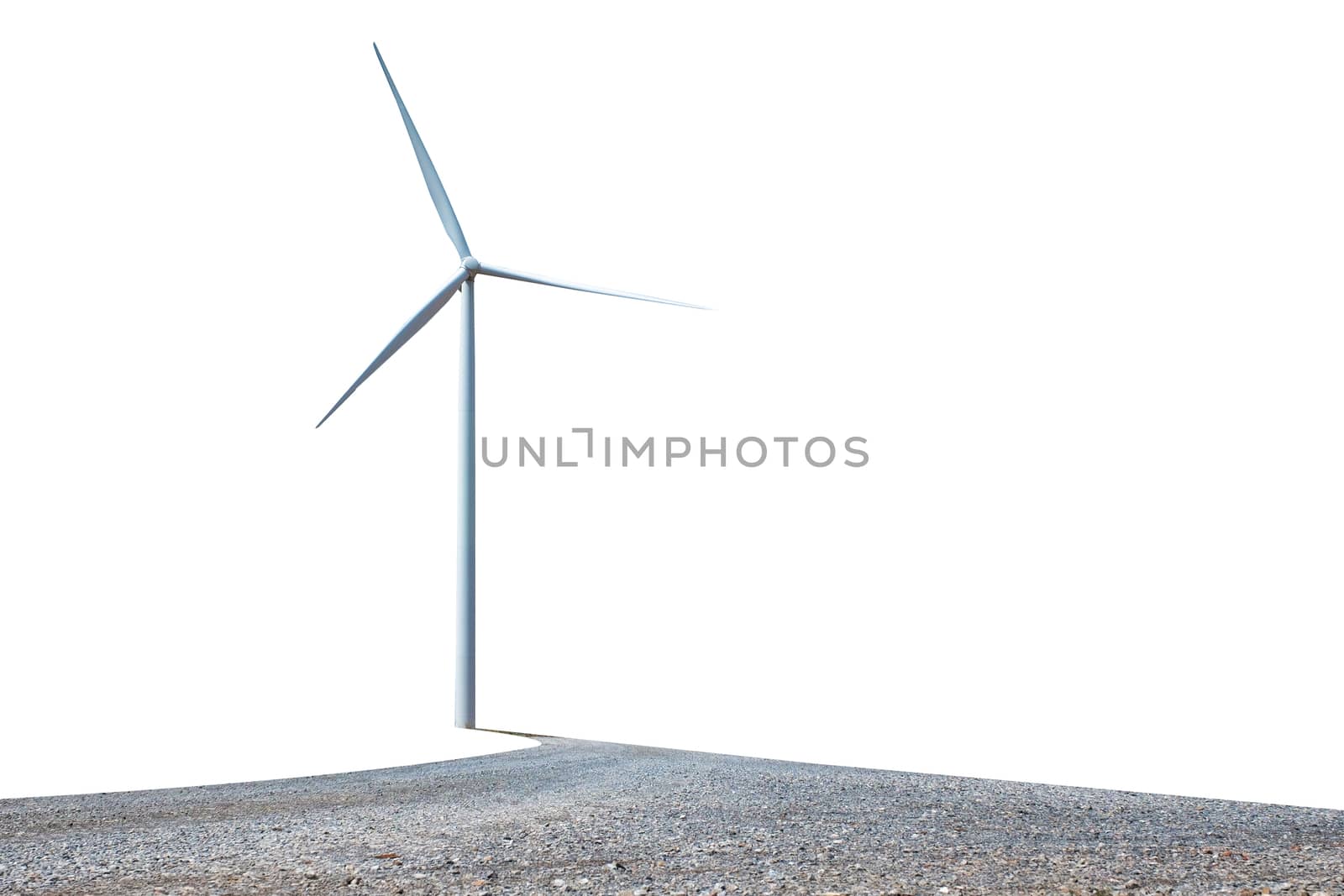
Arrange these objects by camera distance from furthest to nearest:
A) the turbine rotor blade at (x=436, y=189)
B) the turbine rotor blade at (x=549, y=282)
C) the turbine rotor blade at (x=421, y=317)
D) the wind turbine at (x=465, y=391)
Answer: the turbine rotor blade at (x=436, y=189) → the turbine rotor blade at (x=421, y=317) → the turbine rotor blade at (x=549, y=282) → the wind turbine at (x=465, y=391)

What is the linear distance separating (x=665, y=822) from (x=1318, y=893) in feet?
14.1

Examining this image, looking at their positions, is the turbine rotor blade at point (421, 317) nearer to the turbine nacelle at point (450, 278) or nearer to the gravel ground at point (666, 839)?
the turbine nacelle at point (450, 278)

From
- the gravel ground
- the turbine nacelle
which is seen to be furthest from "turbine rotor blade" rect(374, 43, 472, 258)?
the gravel ground

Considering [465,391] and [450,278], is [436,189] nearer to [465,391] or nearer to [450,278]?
[450,278]

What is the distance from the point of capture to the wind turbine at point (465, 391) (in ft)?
→ 52.7

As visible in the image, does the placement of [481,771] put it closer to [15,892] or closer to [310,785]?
[310,785]

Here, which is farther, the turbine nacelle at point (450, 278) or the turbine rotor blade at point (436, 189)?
the turbine rotor blade at point (436, 189)

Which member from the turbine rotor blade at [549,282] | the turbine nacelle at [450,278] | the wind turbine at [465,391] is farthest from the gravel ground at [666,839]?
the turbine nacelle at [450,278]

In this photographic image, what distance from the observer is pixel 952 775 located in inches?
448

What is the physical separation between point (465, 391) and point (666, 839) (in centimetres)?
1008

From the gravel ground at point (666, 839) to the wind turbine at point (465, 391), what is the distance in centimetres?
482

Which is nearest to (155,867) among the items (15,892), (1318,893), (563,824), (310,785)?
(15,892)

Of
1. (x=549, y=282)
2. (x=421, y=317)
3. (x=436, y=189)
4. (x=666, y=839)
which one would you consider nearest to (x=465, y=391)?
(x=421, y=317)

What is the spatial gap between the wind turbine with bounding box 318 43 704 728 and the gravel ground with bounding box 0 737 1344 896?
190 inches
